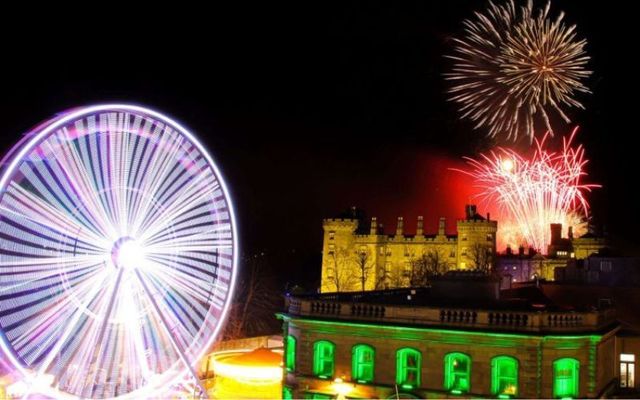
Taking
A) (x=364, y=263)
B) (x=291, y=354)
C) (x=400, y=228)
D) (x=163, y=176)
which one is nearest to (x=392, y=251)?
(x=400, y=228)

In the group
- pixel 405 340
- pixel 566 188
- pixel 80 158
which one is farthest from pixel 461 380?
pixel 566 188

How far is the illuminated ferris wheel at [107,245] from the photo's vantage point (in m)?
17.5

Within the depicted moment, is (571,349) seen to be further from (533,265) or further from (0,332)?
(533,265)

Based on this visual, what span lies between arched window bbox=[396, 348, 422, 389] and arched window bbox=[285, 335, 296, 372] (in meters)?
3.86

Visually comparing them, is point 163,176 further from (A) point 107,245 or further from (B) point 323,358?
(B) point 323,358

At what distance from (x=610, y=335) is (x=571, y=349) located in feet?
13.0

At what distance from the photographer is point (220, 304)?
22141 mm

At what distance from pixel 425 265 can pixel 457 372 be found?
74526 mm

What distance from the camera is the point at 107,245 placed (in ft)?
62.7

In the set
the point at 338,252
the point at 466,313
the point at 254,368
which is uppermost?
the point at 338,252

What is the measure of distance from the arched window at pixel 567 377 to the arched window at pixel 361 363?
5.70 metres

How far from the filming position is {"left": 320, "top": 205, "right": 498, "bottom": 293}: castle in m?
98.8

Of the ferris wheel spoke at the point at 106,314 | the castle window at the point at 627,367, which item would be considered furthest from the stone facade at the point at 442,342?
the ferris wheel spoke at the point at 106,314

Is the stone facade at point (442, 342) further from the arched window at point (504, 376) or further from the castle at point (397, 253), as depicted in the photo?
the castle at point (397, 253)
